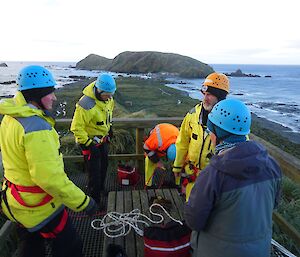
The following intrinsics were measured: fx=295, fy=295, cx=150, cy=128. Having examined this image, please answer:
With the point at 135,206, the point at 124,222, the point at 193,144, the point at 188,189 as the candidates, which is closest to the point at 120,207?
the point at 135,206

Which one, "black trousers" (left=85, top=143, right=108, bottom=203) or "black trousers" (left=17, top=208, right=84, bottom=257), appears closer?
"black trousers" (left=17, top=208, right=84, bottom=257)

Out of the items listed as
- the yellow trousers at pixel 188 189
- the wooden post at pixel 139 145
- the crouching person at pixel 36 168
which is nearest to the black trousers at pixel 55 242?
the crouching person at pixel 36 168

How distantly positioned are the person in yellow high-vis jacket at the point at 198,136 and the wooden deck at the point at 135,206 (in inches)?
10.8

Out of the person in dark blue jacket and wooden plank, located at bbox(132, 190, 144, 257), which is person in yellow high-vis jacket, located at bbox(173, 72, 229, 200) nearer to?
wooden plank, located at bbox(132, 190, 144, 257)

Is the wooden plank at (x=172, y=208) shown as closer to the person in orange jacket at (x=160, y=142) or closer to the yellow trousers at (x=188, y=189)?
the yellow trousers at (x=188, y=189)

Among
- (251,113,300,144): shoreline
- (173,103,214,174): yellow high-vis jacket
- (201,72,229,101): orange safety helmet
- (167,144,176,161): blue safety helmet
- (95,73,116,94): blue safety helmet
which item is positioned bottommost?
(251,113,300,144): shoreline

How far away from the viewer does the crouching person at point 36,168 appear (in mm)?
2209

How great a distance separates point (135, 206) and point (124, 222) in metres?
0.45

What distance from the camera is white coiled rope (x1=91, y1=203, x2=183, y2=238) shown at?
2980mm

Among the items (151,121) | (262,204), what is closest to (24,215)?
(262,204)

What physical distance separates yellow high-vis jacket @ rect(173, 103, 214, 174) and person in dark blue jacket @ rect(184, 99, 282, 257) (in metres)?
1.32

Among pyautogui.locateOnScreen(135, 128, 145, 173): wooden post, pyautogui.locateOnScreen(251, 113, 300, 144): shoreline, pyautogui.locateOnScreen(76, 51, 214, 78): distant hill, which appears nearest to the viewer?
pyautogui.locateOnScreen(135, 128, 145, 173): wooden post

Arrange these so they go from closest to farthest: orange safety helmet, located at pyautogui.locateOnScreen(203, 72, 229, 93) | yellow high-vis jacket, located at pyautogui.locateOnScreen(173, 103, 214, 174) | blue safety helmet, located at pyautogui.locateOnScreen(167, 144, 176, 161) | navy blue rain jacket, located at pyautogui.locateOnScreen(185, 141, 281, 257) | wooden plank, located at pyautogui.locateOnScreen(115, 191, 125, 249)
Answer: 1. navy blue rain jacket, located at pyautogui.locateOnScreen(185, 141, 281, 257)
2. wooden plank, located at pyautogui.locateOnScreen(115, 191, 125, 249)
3. orange safety helmet, located at pyautogui.locateOnScreen(203, 72, 229, 93)
4. yellow high-vis jacket, located at pyautogui.locateOnScreen(173, 103, 214, 174)
5. blue safety helmet, located at pyautogui.locateOnScreen(167, 144, 176, 161)

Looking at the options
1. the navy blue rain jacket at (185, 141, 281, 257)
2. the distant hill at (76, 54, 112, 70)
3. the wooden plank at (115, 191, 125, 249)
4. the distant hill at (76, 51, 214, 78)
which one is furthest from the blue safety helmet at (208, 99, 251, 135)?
the distant hill at (76, 54, 112, 70)
